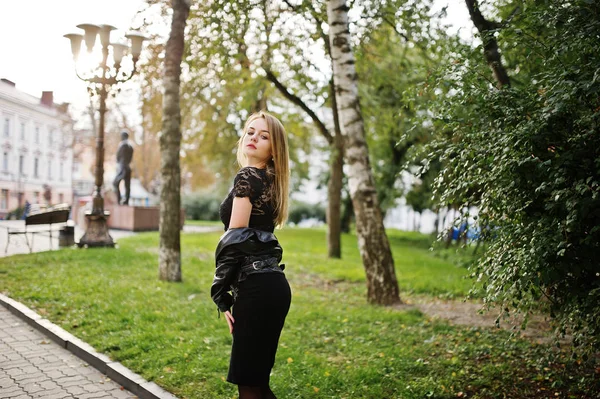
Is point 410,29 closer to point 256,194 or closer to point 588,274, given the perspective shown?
point 588,274

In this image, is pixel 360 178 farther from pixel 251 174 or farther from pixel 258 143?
pixel 251 174

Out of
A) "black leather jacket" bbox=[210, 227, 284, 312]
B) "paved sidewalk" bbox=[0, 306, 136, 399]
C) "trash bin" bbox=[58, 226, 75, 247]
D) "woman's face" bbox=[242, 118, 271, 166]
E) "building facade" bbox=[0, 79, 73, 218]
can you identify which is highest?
"building facade" bbox=[0, 79, 73, 218]

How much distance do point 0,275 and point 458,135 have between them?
854 cm

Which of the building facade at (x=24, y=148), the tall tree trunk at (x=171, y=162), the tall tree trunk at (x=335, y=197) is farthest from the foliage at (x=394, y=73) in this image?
the building facade at (x=24, y=148)

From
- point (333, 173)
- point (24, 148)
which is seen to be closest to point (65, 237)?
point (24, 148)

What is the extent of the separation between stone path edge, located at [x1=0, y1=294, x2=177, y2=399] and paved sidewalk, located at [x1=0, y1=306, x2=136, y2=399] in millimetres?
58

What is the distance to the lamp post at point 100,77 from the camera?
13148mm

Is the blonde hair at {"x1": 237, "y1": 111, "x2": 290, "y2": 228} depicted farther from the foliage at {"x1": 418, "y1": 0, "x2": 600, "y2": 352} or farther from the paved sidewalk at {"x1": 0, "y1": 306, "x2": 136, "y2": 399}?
the paved sidewalk at {"x1": 0, "y1": 306, "x2": 136, "y2": 399}

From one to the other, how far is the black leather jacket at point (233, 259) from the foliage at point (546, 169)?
1967mm

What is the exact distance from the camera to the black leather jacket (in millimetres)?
3295

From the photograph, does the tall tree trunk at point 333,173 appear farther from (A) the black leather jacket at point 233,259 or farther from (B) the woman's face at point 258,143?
(A) the black leather jacket at point 233,259

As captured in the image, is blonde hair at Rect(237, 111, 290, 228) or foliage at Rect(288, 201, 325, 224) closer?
blonde hair at Rect(237, 111, 290, 228)

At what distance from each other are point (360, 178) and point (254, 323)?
635 cm

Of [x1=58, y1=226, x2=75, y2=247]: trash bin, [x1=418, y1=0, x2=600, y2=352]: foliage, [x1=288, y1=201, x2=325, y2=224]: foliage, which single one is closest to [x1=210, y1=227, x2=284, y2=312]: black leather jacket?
[x1=418, y1=0, x2=600, y2=352]: foliage
